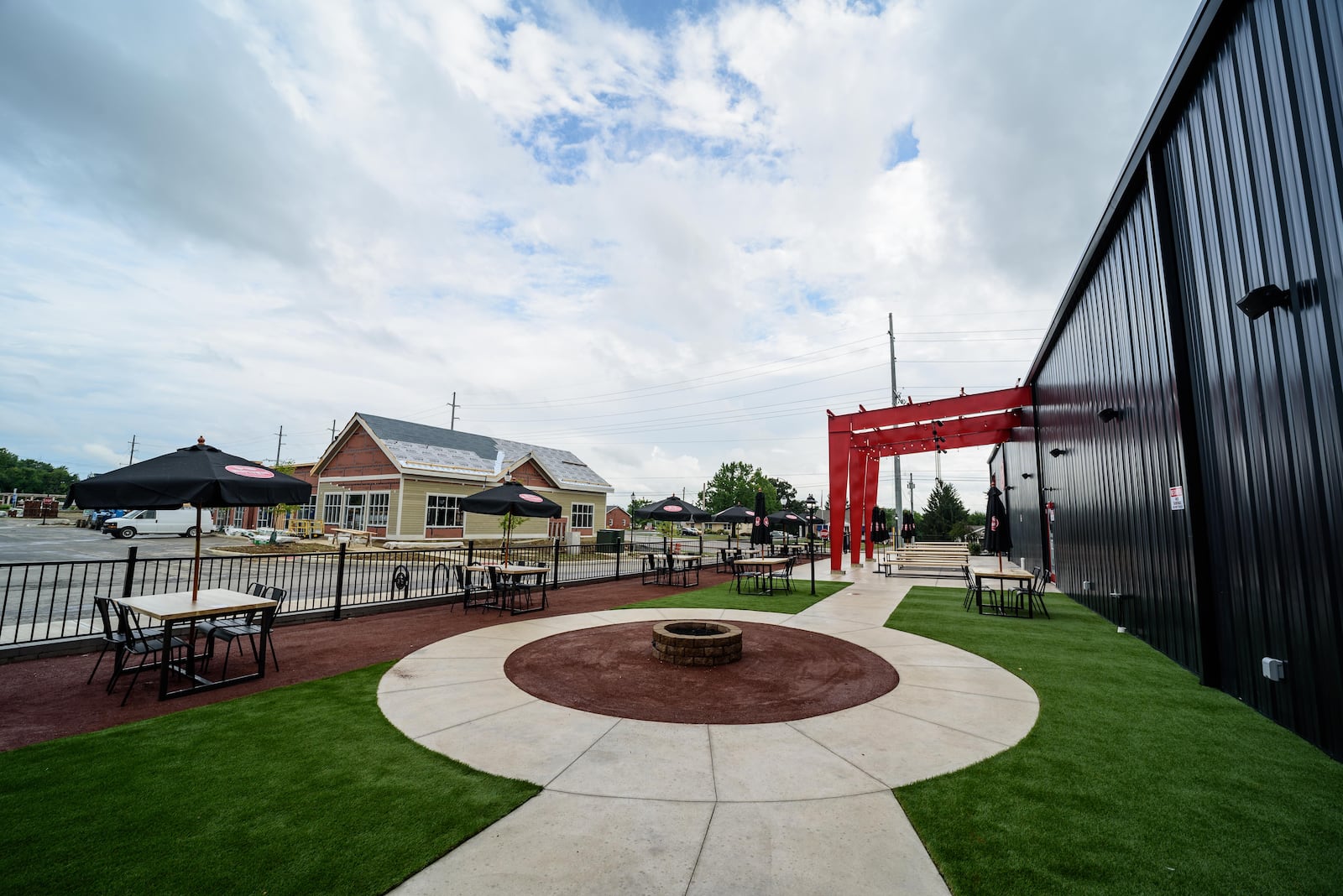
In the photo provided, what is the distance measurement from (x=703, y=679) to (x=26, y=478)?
471 ft

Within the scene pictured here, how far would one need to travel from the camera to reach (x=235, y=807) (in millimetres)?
3553

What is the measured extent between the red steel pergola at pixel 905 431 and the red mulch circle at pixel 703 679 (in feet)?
39.2

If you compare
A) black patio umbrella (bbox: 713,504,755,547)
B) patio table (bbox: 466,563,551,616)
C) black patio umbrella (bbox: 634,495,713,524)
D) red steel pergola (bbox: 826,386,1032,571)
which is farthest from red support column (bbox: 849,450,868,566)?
patio table (bbox: 466,563,551,616)

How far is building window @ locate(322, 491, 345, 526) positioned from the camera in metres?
31.2

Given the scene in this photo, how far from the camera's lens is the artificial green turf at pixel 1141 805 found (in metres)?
2.91

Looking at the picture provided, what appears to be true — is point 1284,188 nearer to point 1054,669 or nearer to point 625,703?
point 1054,669

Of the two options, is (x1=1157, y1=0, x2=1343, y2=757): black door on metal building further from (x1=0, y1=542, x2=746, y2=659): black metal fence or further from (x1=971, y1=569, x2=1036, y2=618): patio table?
(x1=0, y1=542, x2=746, y2=659): black metal fence

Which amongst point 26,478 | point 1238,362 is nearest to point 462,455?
point 1238,362

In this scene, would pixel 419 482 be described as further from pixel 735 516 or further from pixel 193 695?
pixel 193 695

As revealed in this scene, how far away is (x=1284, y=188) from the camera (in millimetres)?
4867

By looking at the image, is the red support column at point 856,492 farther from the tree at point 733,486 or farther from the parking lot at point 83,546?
the tree at point 733,486

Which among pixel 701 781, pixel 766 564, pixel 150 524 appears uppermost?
pixel 150 524

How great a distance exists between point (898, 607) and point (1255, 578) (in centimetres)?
725

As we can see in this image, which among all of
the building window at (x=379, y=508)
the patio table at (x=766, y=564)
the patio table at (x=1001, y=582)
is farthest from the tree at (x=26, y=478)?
the patio table at (x=1001, y=582)
